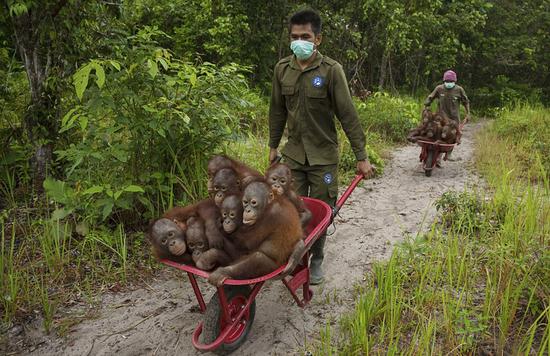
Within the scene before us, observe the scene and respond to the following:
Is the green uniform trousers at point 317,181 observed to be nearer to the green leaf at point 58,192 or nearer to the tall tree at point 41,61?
the green leaf at point 58,192

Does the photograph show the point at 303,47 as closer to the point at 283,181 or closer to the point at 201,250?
the point at 283,181

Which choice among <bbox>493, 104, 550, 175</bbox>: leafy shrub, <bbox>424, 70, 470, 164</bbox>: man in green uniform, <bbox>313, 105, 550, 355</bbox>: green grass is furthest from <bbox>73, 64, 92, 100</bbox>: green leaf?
<bbox>424, 70, 470, 164</bbox>: man in green uniform

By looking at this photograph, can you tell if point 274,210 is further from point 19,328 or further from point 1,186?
point 1,186

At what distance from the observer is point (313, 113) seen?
3.79 meters

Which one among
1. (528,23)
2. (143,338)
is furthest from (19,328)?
(528,23)

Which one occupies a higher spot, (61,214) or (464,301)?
(61,214)

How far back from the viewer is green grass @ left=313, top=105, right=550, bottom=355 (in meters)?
2.79

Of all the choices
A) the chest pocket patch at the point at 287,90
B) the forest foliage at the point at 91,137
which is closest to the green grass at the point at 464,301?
the chest pocket patch at the point at 287,90

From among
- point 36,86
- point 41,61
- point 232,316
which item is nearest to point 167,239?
point 232,316

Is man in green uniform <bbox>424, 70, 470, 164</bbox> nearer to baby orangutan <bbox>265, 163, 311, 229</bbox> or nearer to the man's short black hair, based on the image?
the man's short black hair

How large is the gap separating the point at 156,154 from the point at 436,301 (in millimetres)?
3065

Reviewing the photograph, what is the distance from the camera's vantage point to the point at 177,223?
2.92 metres

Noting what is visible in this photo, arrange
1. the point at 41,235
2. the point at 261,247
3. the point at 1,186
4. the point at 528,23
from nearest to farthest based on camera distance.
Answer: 1. the point at 261,247
2. the point at 41,235
3. the point at 1,186
4. the point at 528,23

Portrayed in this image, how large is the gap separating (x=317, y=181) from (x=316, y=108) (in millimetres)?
671
